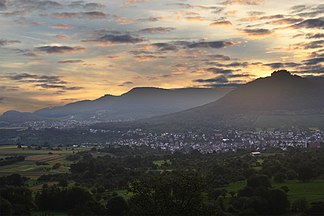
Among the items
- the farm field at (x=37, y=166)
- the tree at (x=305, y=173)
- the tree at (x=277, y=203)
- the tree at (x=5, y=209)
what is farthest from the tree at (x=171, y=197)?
the farm field at (x=37, y=166)

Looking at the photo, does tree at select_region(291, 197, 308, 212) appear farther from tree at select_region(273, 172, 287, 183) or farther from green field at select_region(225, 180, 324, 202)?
tree at select_region(273, 172, 287, 183)

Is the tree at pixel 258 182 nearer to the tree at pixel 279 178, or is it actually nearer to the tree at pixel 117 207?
the tree at pixel 279 178

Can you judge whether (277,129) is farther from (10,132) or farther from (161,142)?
(10,132)

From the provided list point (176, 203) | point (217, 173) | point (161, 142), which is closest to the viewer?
point (176, 203)

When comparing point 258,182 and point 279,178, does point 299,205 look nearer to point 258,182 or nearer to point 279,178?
point 258,182

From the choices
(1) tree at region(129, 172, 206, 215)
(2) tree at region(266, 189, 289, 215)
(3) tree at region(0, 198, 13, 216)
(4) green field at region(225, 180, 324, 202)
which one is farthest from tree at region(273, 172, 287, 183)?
(3) tree at region(0, 198, 13, 216)

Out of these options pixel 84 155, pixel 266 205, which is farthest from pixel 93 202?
pixel 84 155

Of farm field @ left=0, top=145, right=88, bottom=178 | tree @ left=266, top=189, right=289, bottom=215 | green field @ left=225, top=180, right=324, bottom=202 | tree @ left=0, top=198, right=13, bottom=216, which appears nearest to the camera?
tree @ left=0, top=198, right=13, bottom=216

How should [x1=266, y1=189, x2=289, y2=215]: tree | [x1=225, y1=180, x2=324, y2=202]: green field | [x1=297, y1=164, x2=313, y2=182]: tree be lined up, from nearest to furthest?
[x1=266, y1=189, x2=289, y2=215]: tree, [x1=225, y1=180, x2=324, y2=202]: green field, [x1=297, y1=164, x2=313, y2=182]: tree

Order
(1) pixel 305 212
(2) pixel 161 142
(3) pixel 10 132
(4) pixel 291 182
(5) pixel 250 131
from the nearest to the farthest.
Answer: (1) pixel 305 212, (4) pixel 291 182, (2) pixel 161 142, (5) pixel 250 131, (3) pixel 10 132
